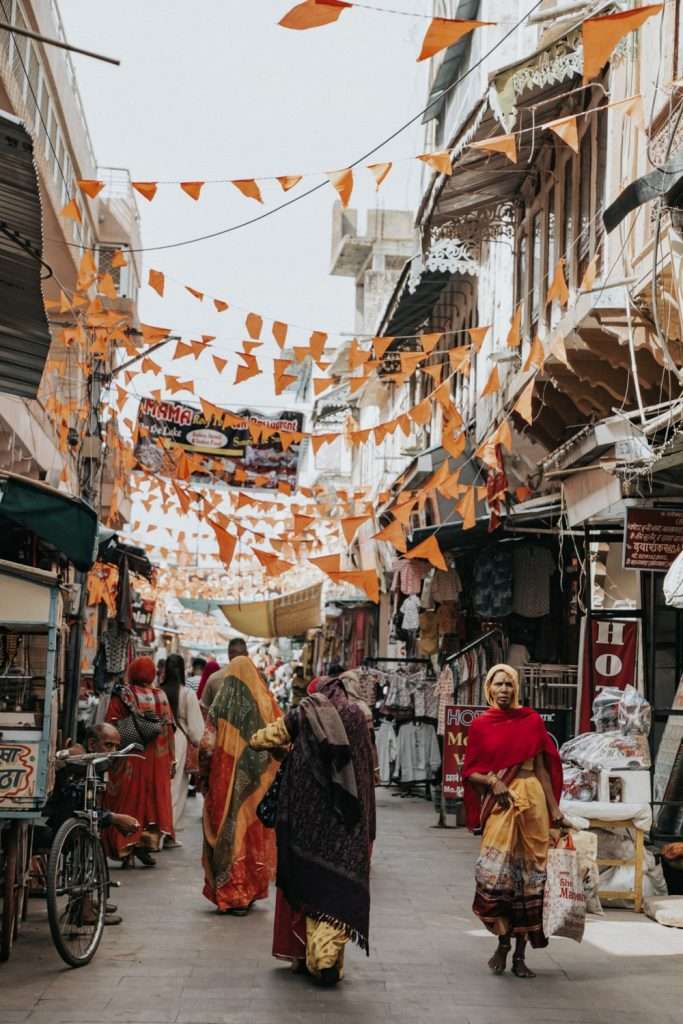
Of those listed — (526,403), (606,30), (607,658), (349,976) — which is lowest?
(349,976)

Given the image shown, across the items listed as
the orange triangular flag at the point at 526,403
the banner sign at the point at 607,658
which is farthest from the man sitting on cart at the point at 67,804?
the orange triangular flag at the point at 526,403

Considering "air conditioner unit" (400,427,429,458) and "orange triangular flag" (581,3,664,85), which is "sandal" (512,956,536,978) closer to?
"orange triangular flag" (581,3,664,85)

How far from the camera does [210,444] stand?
74.0 feet

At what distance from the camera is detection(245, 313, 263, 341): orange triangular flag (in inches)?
467

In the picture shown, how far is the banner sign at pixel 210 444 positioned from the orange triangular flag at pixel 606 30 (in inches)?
629

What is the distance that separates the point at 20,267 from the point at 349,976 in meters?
4.09

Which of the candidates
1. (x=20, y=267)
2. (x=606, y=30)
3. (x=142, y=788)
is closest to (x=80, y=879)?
(x=20, y=267)

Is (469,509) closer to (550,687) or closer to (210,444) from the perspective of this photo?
(550,687)

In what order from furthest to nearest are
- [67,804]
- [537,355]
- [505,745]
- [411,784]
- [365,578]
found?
[411,784]
[537,355]
[365,578]
[67,804]
[505,745]

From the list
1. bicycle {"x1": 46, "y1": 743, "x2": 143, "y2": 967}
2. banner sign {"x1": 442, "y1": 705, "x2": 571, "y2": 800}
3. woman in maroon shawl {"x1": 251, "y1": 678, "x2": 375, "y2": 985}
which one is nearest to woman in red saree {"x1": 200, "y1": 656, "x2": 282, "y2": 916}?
bicycle {"x1": 46, "y1": 743, "x2": 143, "y2": 967}

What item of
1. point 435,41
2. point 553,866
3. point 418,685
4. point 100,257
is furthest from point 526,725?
point 100,257

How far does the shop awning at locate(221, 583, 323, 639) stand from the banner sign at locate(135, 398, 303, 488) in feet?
12.0

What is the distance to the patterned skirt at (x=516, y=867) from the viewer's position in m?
7.60

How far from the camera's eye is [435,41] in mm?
5957
